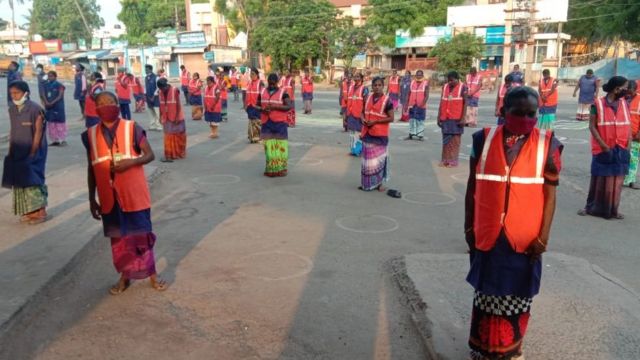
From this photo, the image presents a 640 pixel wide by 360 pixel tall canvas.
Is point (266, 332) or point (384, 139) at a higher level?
point (384, 139)

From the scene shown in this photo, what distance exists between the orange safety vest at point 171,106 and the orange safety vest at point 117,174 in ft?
21.3

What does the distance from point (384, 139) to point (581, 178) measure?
150 inches

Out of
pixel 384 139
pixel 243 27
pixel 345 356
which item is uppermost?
pixel 243 27

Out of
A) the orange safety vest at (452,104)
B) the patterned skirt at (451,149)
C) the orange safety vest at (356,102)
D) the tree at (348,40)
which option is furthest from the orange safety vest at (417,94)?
the tree at (348,40)

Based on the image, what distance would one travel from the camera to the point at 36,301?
4301mm

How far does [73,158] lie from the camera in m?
10.8

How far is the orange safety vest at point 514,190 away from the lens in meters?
2.88

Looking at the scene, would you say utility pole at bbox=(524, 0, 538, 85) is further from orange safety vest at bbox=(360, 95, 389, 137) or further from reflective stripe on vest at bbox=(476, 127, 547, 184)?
reflective stripe on vest at bbox=(476, 127, 547, 184)

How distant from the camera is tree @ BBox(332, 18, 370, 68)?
39.7 meters

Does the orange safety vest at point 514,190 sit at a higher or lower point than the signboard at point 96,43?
lower

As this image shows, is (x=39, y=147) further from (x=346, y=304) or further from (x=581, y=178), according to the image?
(x=581, y=178)

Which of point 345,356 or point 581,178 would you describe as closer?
point 345,356

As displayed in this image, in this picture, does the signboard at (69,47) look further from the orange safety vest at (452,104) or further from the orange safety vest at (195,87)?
the orange safety vest at (452,104)

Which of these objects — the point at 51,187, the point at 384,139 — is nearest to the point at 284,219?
the point at 384,139
